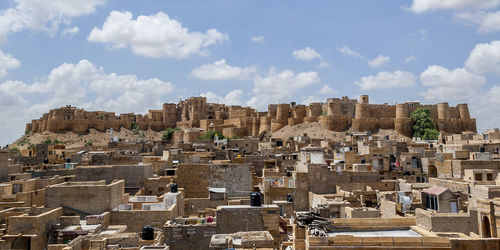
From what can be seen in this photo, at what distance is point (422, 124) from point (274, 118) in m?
22.4

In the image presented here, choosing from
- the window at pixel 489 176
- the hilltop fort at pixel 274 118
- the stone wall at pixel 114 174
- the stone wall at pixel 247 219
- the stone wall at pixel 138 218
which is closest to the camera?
the stone wall at pixel 247 219

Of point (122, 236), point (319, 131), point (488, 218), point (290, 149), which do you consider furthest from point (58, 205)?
point (319, 131)

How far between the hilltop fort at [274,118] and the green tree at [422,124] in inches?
40.6

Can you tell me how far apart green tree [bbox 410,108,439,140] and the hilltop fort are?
1.03 meters

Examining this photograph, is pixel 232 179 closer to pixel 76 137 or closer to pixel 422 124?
pixel 422 124

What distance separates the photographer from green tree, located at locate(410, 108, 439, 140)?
59.9m

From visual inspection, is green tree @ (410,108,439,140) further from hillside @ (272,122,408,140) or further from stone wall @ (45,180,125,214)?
stone wall @ (45,180,125,214)

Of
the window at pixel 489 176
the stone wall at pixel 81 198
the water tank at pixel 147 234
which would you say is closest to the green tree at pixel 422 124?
the window at pixel 489 176

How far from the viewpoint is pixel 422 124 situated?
62781 millimetres

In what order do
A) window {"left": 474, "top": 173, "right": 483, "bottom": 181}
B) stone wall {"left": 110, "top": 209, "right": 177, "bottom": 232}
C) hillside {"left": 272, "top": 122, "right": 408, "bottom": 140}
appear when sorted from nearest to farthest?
stone wall {"left": 110, "top": 209, "right": 177, "bottom": 232} → window {"left": 474, "top": 173, "right": 483, "bottom": 181} → hillside {"left": 272, "top": 122, "right": 408, "bottom": 140}

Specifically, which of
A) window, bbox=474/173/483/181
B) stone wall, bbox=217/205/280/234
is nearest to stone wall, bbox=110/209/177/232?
stone wall, bbox=217/205/280/234

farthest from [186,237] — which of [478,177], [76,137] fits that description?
[76,137]

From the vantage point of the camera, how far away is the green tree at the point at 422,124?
59875mm

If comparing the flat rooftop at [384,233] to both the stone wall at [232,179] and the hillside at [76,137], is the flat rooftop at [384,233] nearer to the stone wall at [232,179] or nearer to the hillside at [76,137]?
Result: the stone wall at [232,179]
